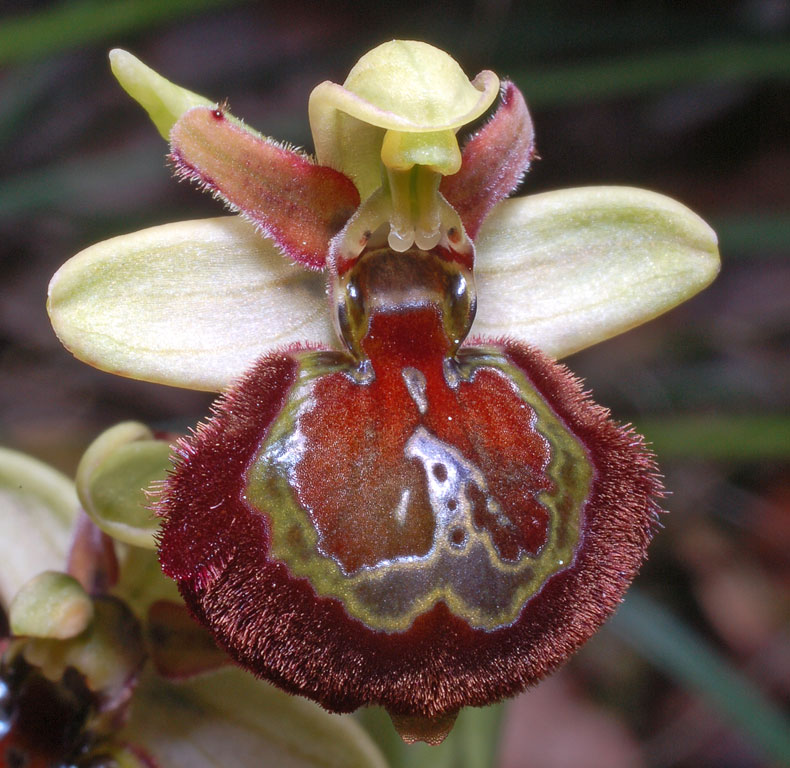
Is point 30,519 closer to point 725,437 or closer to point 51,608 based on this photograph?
point 51,608

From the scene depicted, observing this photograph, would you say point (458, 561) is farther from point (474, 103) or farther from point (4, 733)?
point (4, 733)

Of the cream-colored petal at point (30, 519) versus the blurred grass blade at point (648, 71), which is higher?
the cream-colored petal at point (30, 519)

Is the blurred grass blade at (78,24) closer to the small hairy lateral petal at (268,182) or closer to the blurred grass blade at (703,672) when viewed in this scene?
the small hairy lateral petal at (268,182)

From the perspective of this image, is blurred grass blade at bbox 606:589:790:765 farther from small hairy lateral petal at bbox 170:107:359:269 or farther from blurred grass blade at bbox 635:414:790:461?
small hairy lateral petal at bbox 170:107:359:269

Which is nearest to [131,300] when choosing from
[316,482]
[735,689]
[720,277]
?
[316,482]

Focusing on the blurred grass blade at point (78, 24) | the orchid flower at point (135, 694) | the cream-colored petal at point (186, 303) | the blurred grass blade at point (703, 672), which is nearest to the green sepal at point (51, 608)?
the orchid flower at point (135, 694)
